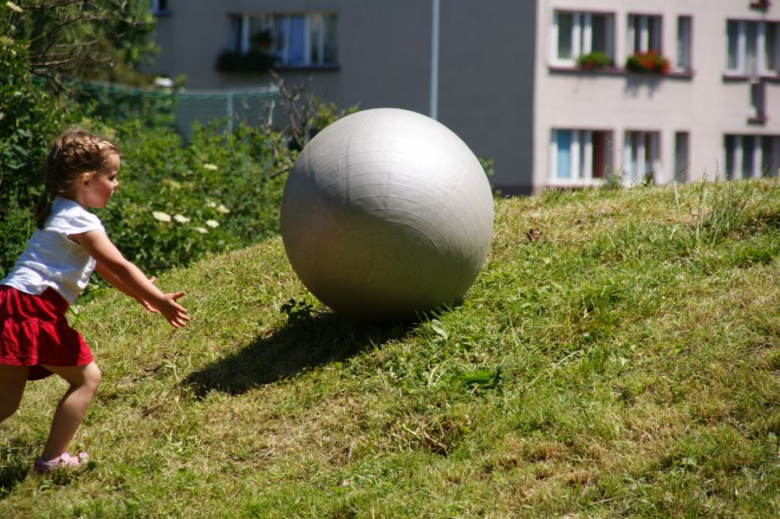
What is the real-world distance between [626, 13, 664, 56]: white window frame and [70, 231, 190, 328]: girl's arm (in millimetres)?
26550

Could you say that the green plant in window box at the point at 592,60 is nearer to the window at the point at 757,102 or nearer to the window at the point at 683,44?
the window at the point at 683,44

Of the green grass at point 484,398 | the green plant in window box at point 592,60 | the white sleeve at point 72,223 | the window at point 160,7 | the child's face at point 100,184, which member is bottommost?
the green grass at point 484,398

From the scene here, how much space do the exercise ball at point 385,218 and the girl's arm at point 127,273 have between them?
127 centimetres

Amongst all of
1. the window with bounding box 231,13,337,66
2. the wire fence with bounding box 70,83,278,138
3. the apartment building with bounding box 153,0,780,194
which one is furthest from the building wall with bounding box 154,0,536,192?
→ the wire fence with bounding box 70,83,278,138

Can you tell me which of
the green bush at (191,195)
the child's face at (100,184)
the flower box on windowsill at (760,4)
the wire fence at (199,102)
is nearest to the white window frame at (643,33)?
the flower box on windowsill at (760,4)

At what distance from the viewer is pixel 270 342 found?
6703mm

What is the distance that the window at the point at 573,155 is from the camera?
28578 millimetres

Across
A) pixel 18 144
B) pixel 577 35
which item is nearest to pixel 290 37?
pixel 577 35

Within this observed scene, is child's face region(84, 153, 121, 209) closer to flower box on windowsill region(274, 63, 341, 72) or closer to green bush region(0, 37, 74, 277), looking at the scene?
green bush region(0, 37, 74, 277)

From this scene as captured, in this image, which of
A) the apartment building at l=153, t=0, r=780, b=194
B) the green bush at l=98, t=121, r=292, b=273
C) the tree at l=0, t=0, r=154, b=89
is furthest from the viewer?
the apartment building at l=153, t=0, r=780, b=194

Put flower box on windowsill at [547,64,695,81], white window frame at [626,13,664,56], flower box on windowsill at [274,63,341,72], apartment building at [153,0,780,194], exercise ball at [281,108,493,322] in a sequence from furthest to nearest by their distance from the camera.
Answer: flower box on windowsill at [274,63,341,72]
white window frame at [626,13,664,56]
flower box on windowsill at [547,64,695,81]
apartment building at [153,0,780,194]
exercise ball at [281,108,493,322]

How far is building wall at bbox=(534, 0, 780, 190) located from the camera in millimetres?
27844

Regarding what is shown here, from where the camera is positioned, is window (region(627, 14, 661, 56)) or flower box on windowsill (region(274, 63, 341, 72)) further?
flower box on windowsill (region(274, 63, 341, 72))

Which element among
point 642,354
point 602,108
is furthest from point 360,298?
point 602,108
